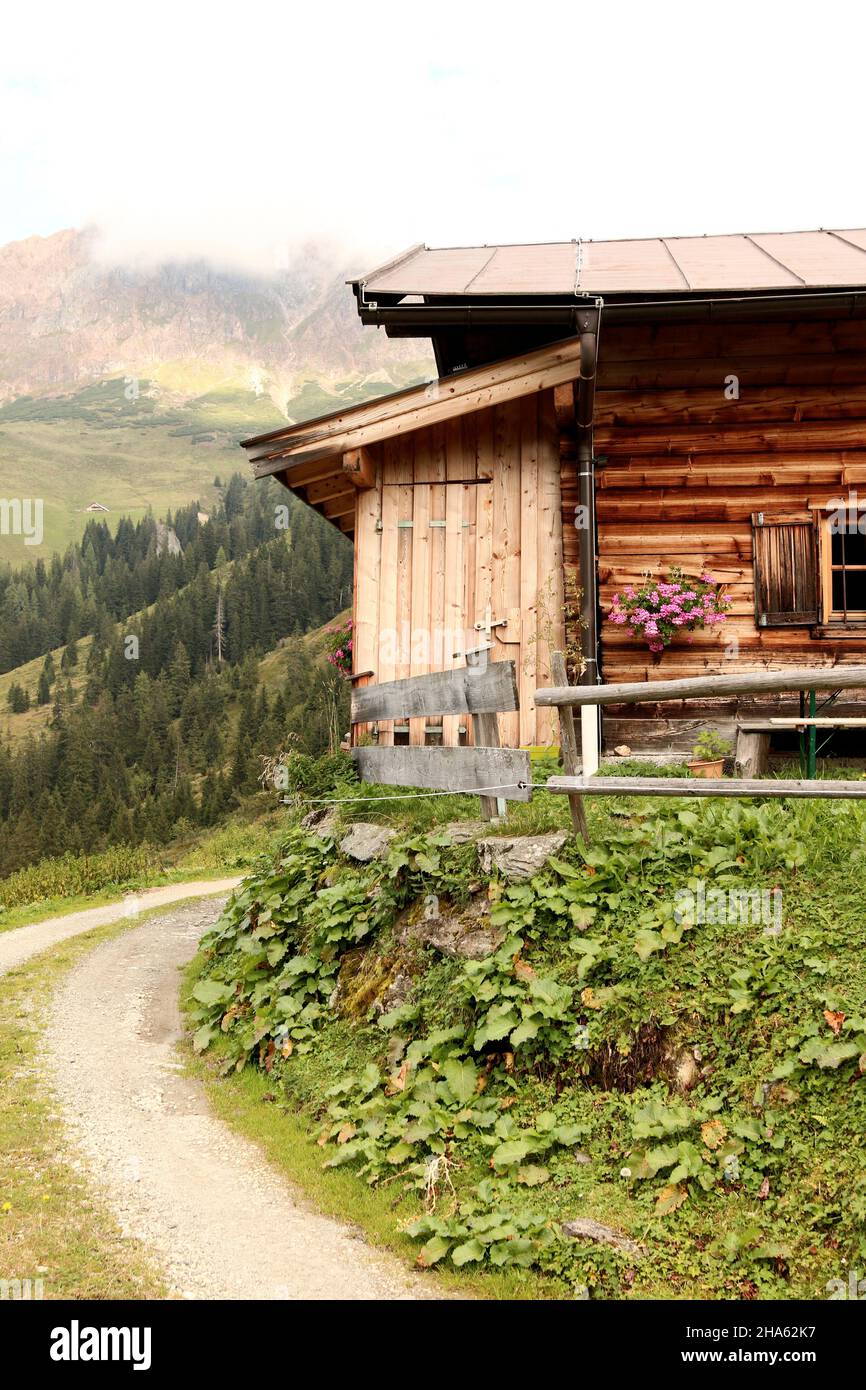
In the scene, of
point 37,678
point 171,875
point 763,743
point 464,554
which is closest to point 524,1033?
point 763,743

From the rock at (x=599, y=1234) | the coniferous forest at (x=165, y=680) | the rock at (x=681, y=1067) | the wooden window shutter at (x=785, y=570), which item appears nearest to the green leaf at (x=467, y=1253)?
the rock at (x=599, y=1234)

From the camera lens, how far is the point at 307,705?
8562cm

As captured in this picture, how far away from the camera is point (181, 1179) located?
6562mm

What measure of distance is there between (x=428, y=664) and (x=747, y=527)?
406 centimetres

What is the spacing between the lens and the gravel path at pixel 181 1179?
534 cm

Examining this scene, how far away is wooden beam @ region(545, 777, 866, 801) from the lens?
6074 millimetres

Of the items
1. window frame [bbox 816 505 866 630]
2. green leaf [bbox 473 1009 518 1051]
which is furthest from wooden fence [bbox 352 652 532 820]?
window frame [bbox 816 505 866 630]

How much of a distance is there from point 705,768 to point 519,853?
3.21 m

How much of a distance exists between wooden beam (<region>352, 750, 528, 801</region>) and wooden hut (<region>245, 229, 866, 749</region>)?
1008 mm

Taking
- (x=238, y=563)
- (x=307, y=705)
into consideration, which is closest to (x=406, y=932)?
(x=307, y=705)

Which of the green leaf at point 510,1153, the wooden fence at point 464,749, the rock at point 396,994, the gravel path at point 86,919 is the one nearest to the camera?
the green leaf at point 510,1153

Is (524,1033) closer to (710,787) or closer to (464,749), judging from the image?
(710,787)

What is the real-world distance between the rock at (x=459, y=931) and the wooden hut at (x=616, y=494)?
376cm

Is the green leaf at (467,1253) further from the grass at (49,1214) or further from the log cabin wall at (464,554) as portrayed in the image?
the log cabin wall at (464,554)
